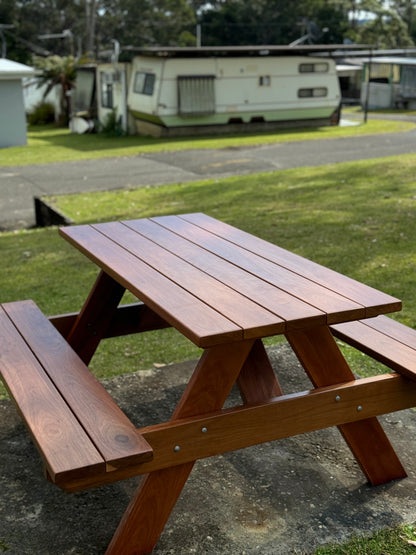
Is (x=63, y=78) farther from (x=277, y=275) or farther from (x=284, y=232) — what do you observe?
(x=277, y=275)

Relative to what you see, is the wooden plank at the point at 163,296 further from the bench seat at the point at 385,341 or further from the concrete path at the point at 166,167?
the concrete path at the point at 166,167

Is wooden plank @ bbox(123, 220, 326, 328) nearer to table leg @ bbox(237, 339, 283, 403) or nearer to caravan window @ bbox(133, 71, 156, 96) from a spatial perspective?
table leg @ bbox(237, 339, 283, 403)

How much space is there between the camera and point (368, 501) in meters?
2.96

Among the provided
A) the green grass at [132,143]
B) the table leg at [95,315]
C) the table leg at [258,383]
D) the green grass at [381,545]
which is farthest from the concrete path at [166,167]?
the green grass at [381,545]

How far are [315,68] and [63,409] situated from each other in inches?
838

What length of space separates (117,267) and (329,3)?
60.0m

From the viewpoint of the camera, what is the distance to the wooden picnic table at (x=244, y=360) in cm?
250

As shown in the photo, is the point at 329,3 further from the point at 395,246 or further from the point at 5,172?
the point at 395,246

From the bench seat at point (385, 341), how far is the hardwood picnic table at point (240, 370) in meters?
0.06

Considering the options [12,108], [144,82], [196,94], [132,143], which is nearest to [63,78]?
[12,108]

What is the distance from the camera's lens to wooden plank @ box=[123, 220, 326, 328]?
2.49 meters

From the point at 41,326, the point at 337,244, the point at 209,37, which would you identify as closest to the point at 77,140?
the point at 337,244

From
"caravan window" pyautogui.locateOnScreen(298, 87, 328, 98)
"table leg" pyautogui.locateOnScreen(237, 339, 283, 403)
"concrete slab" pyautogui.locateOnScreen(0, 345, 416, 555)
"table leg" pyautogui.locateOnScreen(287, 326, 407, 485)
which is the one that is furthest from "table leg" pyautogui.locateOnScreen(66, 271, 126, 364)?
"caravan window" pyautogui.locateOnScreen(298, 87, 328, 98)

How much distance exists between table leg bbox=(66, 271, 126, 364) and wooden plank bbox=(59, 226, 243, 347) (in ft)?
0.92
